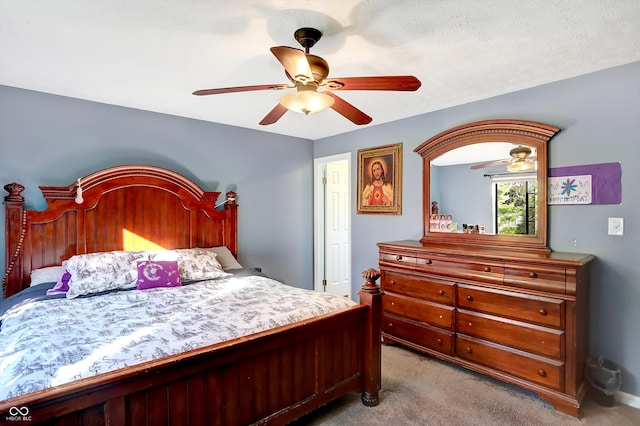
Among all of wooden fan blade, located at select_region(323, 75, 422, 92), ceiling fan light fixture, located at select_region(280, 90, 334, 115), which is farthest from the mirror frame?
ceiling fan light fixture, located at select_region(280, 90, 334, 115)

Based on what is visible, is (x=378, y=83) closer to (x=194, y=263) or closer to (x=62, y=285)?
(x=194, y=263)

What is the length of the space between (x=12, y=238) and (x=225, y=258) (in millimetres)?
1750

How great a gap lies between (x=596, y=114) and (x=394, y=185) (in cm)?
185

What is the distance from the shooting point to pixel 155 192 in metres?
3.38

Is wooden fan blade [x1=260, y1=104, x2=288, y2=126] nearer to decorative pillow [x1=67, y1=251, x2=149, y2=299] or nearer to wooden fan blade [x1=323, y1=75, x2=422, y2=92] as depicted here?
wooden fan blade [x1=323, y1=75, x2=422, y2=92]

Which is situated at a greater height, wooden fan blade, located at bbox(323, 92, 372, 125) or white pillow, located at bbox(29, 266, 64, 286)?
wooden fan blade, located at bbox(323, 92, 372, 125)

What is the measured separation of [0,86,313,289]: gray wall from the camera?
2852 mm

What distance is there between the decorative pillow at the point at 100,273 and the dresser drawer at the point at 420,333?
231 centimetres

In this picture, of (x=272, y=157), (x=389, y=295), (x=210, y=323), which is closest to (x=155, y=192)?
(x=272, y=157)

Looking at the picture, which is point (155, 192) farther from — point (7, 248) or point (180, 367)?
point (180, 367)

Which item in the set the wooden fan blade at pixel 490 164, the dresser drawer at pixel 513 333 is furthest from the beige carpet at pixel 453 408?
the wooden fan blade at pixel 490 164

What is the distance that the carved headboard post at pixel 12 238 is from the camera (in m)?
2.70

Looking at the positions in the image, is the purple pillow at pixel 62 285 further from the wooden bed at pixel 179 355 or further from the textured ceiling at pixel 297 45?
the textured ceiling at pixel 297 45

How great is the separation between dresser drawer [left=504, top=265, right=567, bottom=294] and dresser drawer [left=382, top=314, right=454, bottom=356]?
717mm
